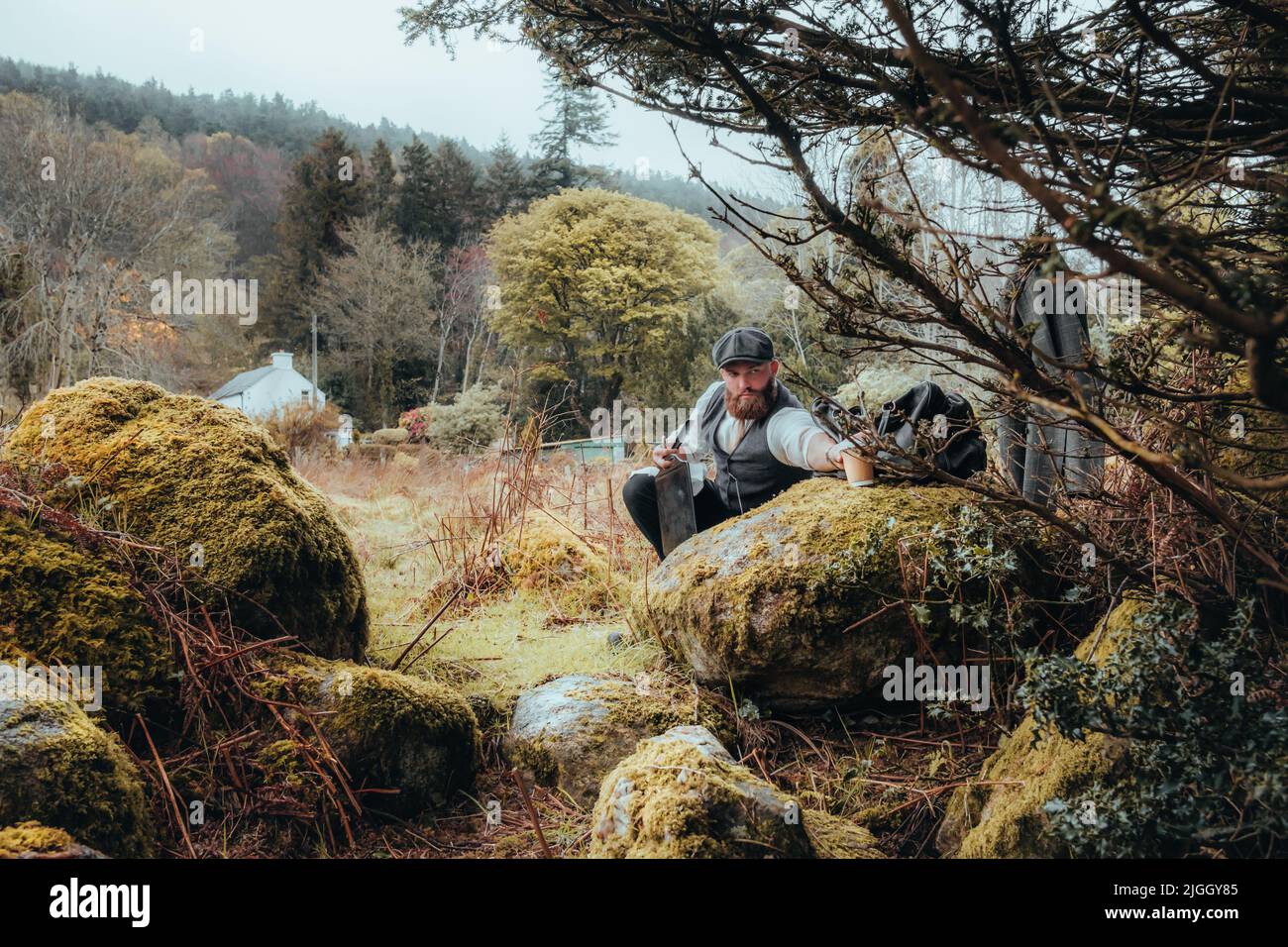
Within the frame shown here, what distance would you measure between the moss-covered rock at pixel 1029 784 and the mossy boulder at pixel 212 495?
2.41 metres

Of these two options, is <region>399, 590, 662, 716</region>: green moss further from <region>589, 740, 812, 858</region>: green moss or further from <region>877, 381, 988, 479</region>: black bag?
<region>877, 381, 988, 479</region>: black bag

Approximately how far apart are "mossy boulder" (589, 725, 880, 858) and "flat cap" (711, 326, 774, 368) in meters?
1.94

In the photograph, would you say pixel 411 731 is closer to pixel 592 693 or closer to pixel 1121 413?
pixel 592 693

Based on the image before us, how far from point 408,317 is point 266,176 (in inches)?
405

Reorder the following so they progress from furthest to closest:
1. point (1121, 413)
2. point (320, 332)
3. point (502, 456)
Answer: point (320, 332)
point (502, 456)
point (1121, 413)

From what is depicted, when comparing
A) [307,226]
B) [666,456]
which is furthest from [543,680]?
[307,226]

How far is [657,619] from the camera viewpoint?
3.36 meters

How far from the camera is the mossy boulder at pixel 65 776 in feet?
6.48

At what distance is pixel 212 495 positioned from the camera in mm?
3123

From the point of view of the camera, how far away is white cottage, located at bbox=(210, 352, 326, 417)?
20.5m

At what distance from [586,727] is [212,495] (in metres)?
1.67

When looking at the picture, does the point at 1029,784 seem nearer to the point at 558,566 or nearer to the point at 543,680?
the point at 543,680

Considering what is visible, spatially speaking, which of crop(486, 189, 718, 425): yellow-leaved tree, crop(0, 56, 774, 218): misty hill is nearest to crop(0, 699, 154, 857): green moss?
crop(0, 56, 774, 218): misty hill
